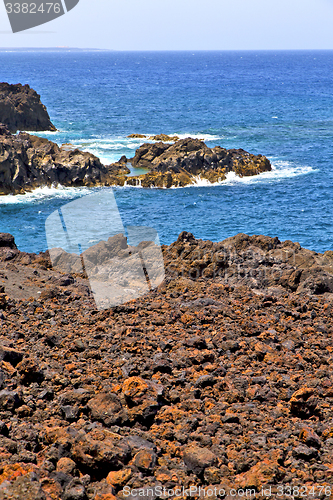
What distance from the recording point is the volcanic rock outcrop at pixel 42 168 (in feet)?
132

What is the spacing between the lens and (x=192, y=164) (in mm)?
45812

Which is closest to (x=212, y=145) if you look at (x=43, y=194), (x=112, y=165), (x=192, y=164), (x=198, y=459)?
(x=192, y=164)

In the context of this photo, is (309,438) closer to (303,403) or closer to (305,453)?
(305,453)

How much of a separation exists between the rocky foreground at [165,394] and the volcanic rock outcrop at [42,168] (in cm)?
3058

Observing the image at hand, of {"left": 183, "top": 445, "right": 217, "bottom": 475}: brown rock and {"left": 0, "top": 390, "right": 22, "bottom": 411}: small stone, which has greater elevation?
{"left": 0, "top": 390, "right": 22, "bottom": 411}: small stone

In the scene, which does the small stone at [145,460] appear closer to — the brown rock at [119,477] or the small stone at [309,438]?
the brown rock at [119,477]

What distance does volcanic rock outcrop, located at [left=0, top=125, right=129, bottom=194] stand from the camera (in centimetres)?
4009

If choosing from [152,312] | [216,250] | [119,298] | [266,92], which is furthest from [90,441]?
[266,92]

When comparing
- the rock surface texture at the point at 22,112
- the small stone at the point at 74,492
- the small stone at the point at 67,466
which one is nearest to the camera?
the small stone at the point at 74,492

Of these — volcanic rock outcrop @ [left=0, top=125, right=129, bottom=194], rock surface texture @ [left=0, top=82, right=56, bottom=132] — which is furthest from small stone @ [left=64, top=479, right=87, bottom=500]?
rock surface texture @ [left=0, top=82, right=56, bottom=132]

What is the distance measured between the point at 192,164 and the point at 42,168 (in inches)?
578

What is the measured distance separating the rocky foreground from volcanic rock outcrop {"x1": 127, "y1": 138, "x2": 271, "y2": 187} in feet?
110

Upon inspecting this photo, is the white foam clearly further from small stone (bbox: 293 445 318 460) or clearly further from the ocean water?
small stone (bbox: 293 445 318 460)

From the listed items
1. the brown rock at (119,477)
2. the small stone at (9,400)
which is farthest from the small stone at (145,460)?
the small stone at (9,400)
